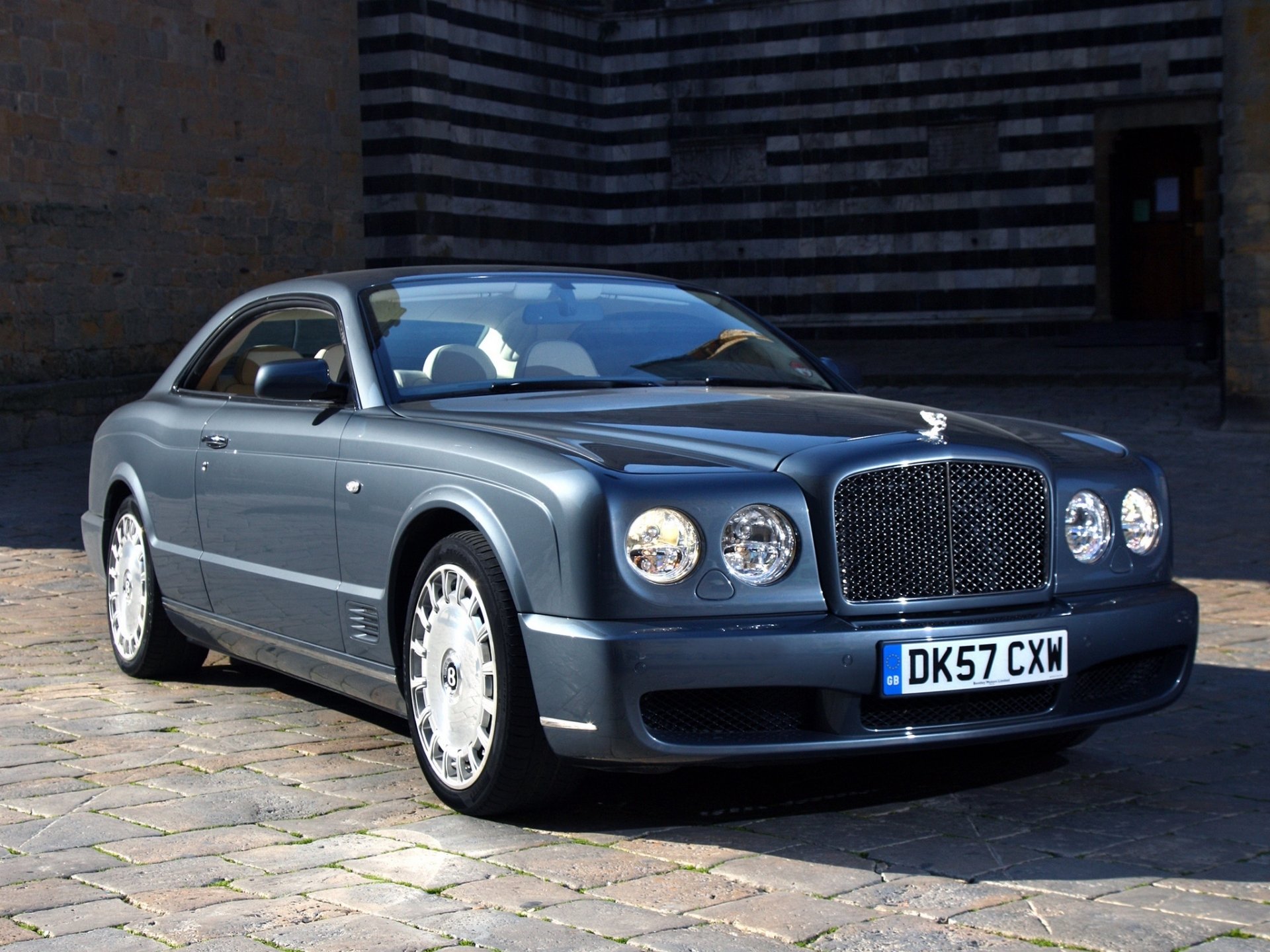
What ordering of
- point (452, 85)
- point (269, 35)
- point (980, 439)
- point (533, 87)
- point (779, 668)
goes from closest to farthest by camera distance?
point (779, 668)
point (980, 439)
point (269, 35)
point (452, 85)
point (533, 87)

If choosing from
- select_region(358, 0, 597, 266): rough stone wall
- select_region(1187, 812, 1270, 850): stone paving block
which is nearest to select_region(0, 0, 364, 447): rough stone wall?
select_region(358, 0, 597, 266): rough stone wall

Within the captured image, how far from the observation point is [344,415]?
5.30 meters

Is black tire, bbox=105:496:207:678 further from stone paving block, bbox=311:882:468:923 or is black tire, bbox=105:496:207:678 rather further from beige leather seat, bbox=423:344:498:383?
stone paving block, bbox=311:882:468:923

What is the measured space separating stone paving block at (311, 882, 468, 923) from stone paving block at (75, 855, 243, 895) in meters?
0.30

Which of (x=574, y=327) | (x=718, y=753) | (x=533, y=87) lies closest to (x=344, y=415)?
(x=574, y=327)

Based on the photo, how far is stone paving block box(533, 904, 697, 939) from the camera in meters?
3.58

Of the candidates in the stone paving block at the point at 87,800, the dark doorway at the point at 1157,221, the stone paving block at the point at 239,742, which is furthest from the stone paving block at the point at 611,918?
the dark doorway at the point at 1157,221

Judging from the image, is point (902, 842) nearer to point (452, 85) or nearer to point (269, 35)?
point (269, 35)

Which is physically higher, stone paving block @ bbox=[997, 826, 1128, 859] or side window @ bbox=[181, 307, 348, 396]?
side window @ bbox=[181, 307, 348, 396]

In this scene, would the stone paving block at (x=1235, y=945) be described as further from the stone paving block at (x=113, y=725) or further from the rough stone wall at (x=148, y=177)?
the rough stone wall at (x=148, y=177)

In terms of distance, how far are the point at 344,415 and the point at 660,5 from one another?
24.0m

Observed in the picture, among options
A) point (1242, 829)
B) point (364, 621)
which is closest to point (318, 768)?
point (364, 621)

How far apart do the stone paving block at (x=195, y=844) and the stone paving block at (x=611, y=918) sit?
906 millimetres

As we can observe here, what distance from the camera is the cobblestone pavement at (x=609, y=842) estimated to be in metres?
3.61
